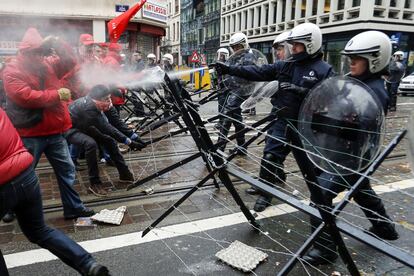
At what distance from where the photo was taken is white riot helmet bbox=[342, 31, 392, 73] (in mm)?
3174

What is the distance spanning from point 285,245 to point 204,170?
2721 mm

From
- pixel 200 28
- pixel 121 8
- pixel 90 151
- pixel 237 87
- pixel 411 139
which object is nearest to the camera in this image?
pixel 411 139

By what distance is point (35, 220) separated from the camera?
2.57 meters

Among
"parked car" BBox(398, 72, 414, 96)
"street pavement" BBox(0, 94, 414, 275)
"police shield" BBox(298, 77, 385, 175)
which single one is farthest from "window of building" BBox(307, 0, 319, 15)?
"police shield" BBox(298, 77, 385, 175)

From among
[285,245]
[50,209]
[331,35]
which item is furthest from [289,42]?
[331,35]

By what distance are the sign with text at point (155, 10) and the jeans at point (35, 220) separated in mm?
17792

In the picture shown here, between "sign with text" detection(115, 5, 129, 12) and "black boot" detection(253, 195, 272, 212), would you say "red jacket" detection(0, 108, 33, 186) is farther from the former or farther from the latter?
"sign with text" detection(115, 5, 129, 12)

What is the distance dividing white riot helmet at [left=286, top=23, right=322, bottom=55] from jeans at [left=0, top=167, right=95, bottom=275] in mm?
3053

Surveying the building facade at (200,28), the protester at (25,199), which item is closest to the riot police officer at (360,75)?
the protester at (25,199)

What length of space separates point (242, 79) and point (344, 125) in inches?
121

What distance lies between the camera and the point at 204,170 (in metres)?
6.17

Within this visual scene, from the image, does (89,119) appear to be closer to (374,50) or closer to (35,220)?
(35,220)

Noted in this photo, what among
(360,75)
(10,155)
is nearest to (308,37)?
(360,75)

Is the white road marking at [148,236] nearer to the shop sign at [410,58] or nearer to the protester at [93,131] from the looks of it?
the protester at [93,131]
